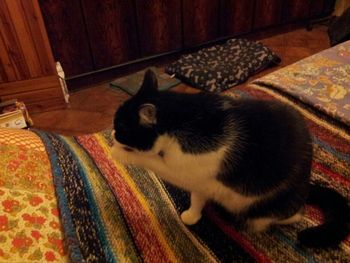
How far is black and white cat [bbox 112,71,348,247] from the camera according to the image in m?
0.72

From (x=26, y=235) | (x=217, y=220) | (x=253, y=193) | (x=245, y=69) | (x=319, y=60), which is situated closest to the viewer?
(x=26, y=235)

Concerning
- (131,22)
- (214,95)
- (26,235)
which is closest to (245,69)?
(131,22)

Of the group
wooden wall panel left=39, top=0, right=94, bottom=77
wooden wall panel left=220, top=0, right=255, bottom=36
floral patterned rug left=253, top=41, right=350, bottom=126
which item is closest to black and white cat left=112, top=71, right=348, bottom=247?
floral patterned rug left=253, top=41, right=350, bottom=126

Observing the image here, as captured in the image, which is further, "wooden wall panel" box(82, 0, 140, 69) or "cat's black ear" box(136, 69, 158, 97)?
"wooden wall panel" box(82, 0, 140, 69)

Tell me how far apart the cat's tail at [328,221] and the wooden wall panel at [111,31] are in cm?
196

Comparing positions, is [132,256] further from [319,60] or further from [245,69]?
[245,69]

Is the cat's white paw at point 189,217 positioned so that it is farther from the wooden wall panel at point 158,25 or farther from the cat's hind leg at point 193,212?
the wooden wall panel at point 158,25

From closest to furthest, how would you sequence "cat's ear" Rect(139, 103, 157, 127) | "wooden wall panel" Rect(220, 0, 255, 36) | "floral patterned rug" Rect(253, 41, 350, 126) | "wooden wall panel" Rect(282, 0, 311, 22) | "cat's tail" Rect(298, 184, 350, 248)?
"cat's ear" Rect(139, 103, 157, 127), "cat's tail" Rect(298, 184, 350, 248), "floral patterned rug" Rect(253, 41, 350, 126), "wooden wall panel" Rect(220, 0, 255, 36), "wooden wall panel" Rect(282, 0, 311, 22)

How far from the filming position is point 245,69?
7.91 ft

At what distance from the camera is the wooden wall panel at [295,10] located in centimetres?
319

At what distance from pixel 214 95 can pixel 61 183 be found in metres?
0.48

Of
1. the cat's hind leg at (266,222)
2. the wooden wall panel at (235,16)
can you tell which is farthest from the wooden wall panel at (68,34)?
the cat's hind leg at (266,222)

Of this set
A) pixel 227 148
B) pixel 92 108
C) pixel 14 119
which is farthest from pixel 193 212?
pixel 92 108

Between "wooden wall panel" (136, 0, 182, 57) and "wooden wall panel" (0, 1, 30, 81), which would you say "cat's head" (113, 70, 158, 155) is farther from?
"wooden wall panel" (136, 0, 182, 57)
